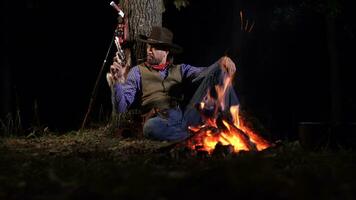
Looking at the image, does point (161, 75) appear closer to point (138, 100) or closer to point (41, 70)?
point (138, 100)

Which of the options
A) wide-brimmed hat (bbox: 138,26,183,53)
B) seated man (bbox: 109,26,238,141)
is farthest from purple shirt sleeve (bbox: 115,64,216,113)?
wide-brimmed hat (bbox: 138,26,183,53)

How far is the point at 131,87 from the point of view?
790cm

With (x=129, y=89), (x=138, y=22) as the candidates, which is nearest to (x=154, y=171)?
(x=129, y=89)

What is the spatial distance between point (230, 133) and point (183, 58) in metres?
12.5

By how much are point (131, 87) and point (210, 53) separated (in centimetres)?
1120

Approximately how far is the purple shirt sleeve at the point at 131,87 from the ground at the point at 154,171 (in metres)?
0.53

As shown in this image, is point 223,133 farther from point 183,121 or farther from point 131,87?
point 131,87

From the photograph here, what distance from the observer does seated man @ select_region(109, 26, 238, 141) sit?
24.6ft

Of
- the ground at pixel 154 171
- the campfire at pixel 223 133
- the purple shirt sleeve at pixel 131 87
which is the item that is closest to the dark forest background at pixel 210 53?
the purple shirt sleeve at pixel 131 87

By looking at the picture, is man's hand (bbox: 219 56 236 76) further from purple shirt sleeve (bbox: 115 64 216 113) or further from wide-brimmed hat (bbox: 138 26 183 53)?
wide-brimmed hat (bbox: 138 26 183 53)

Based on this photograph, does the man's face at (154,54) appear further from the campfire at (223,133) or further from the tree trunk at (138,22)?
the campfire at (223,133)

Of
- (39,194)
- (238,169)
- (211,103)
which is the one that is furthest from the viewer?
(211,103)

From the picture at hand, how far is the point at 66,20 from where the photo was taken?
1931 centimetres

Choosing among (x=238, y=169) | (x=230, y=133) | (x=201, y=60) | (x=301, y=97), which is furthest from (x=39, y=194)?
(x=301, y=97)
